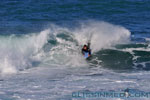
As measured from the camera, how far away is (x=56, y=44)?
796 inches

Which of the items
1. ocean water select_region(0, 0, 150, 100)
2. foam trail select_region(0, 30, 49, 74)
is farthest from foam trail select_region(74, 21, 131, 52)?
foam trail select_region(0, 30, 49, 74)

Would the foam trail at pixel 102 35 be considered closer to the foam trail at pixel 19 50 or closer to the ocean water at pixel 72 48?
the ocean water at pixel 72 48

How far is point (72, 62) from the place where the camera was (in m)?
17.4

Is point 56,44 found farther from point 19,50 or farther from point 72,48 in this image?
point 19,50

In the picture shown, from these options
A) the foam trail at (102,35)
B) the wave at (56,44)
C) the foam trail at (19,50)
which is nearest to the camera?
the foam trail at (19,50)

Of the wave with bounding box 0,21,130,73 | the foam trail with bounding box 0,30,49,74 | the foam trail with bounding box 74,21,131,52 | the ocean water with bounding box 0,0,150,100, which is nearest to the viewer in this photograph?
the ocean water with bounding box 0,0,150,100

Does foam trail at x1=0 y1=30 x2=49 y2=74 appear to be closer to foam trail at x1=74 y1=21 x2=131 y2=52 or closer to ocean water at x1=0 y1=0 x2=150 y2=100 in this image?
ocean water at x1=0 y1=0 x2=150 y2=100

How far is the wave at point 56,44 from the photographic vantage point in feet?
56.5

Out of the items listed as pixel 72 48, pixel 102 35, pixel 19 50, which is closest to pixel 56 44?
pixel 72 48

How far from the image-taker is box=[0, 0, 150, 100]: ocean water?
13.2m

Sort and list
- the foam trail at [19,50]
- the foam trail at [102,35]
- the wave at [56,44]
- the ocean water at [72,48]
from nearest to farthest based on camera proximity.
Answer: the ocean water at [72,48] → the foam trail at [19,50] → the wave at [56,44] → the foam trail at [102,35]

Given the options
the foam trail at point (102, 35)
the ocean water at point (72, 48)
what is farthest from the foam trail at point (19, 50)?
the foam trail at point (102, 35)

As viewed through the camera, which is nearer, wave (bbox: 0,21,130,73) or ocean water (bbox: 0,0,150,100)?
ocean water (bbox: 0,0,150,100)

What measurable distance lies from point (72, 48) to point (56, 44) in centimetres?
122
